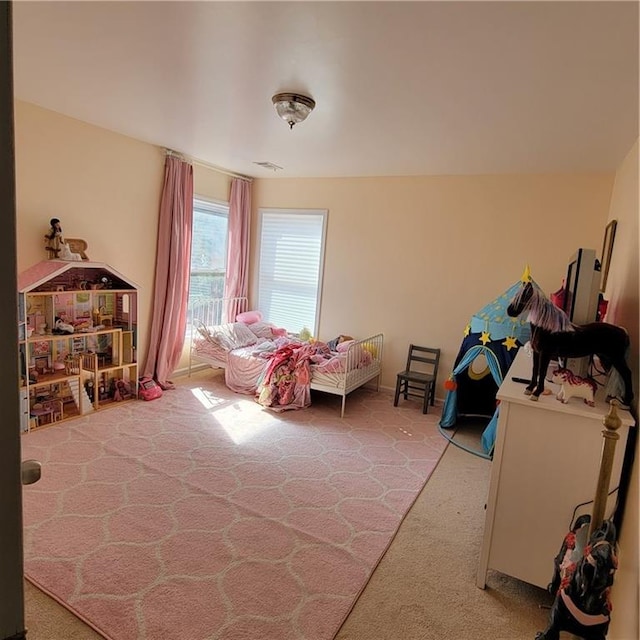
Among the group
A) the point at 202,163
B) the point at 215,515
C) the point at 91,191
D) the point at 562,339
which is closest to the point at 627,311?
the point at 562,339

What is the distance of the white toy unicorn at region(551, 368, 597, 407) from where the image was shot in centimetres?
185

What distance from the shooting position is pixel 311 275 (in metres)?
5.44

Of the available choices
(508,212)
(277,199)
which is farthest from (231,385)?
(508,212)

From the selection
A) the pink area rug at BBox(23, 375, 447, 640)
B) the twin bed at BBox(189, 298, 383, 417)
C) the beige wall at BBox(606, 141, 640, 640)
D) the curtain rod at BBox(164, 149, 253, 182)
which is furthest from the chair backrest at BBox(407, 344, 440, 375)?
the curtain rod at BBox(164, 149, 253, 182)

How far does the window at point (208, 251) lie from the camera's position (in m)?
5.07

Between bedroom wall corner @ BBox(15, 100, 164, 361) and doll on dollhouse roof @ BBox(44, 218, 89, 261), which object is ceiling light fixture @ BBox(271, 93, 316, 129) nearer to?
bedroom wall corner @ BBox(15, 100, 164, 361)

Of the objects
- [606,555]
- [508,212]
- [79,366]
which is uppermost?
[508,212]

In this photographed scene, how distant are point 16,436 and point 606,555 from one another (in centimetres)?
152

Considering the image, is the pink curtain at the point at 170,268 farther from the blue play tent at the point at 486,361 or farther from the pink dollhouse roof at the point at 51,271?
the blue play tent at the point at 486,361

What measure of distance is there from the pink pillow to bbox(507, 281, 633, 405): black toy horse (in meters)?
3.87

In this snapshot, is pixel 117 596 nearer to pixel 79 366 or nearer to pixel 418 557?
pixel 418 557

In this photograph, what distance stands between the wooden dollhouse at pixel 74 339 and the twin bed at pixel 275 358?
93cm

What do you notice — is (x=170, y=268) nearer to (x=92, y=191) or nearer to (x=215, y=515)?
(x=92, y=191)

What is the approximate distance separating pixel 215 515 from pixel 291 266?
3.58 metres
